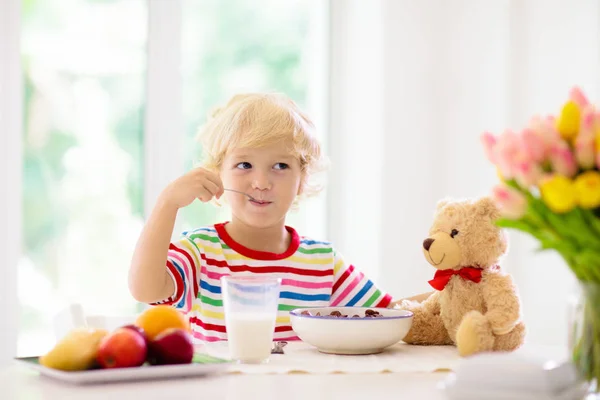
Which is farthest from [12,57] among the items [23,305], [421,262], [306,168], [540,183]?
[540,183]

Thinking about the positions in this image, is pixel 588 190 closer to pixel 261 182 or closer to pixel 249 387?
pixel 249 387

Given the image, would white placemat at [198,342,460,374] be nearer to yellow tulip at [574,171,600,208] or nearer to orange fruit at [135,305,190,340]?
orange fruit at [135,305,190,340]

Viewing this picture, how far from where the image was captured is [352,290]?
164 centimetres

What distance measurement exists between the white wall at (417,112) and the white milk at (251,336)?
5.40 feet

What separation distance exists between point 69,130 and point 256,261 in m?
1.17

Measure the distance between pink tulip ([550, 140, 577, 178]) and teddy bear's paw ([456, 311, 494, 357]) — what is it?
420 millimetres

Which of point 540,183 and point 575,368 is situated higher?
point 540,183

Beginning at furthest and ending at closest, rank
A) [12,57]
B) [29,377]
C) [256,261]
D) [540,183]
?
[12,57]
[256,261]
[29,377]
[540,183]

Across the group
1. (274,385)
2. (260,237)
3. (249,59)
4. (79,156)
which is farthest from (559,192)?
(249,59)

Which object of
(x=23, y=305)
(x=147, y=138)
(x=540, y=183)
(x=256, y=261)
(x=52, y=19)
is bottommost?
(x=23, y=305)

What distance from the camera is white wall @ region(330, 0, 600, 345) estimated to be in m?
2.58

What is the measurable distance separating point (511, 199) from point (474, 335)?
1.31 feet

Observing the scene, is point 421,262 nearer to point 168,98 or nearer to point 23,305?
point 168,98

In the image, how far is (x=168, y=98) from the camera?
2.62m
